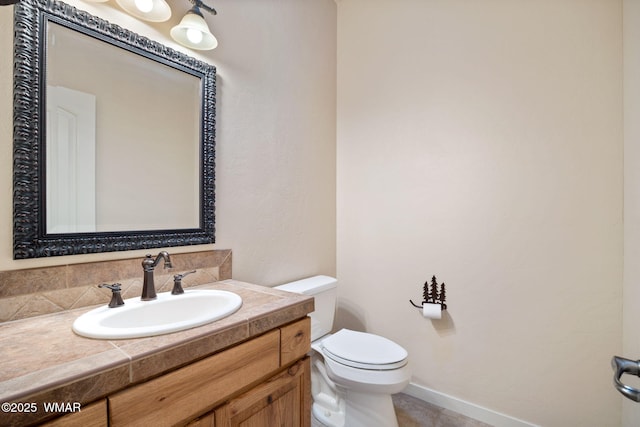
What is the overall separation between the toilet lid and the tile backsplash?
0.81 metres

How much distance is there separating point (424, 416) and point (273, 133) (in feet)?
6.33

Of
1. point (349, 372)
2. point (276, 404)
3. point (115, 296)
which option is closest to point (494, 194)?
point (349, 372)

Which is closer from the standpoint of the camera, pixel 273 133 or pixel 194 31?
pixel 194 31

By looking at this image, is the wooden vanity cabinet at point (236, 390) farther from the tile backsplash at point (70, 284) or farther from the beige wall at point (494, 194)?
the beige wall at point (494, 194)

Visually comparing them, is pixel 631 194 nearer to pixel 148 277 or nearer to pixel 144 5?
pixel 148 277

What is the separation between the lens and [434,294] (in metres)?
1.85

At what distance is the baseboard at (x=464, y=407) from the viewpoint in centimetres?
163

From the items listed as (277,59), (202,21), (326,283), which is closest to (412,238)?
(326,283)

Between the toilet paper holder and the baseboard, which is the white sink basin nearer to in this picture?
the toilet paper holder

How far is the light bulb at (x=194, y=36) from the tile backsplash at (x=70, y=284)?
0.94m

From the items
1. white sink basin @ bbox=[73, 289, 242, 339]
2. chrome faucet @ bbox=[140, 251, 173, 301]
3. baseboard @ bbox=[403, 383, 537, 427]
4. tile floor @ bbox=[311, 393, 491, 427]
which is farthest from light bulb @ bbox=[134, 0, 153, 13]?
baseboard @ bbox=[403, 383, 537, 427]

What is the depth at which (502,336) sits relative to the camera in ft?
5.39

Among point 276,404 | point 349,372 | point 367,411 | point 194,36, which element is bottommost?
point 367,411

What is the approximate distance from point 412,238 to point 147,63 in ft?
5.62
